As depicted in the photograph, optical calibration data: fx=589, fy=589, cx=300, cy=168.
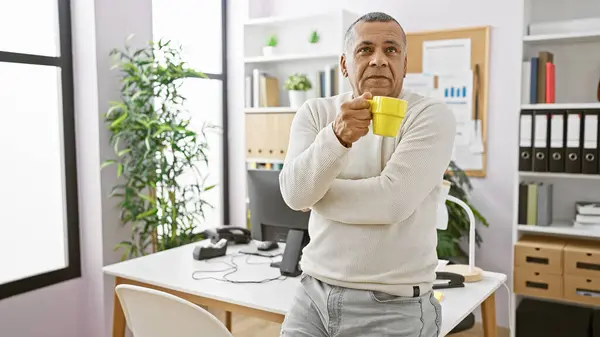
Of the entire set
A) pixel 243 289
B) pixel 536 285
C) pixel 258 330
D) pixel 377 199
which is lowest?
pixel 258 330

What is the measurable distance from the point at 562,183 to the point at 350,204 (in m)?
2.68

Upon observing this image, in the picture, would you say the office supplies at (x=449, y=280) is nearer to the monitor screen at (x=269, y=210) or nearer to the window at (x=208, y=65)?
the monitor screen at (x=269, y=210)

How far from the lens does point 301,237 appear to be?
2.56 meters

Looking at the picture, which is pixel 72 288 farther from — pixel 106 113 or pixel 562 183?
pixel 562 183

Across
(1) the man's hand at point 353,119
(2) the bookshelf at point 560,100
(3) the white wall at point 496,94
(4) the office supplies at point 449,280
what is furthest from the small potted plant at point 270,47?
(1) the man's hand at point 353,119

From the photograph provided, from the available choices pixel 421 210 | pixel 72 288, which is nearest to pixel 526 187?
pixel 421 210

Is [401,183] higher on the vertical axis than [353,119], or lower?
lower

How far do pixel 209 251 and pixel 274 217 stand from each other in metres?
0.35

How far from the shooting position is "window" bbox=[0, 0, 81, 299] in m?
3.31

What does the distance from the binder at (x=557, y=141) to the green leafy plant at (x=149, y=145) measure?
2103 mm

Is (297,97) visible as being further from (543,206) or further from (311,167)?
(311,167)

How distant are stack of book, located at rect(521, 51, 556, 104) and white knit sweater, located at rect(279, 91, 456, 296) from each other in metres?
2.13

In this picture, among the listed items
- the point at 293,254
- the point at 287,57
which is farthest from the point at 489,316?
the point at 287,57

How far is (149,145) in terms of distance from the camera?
3.44m
